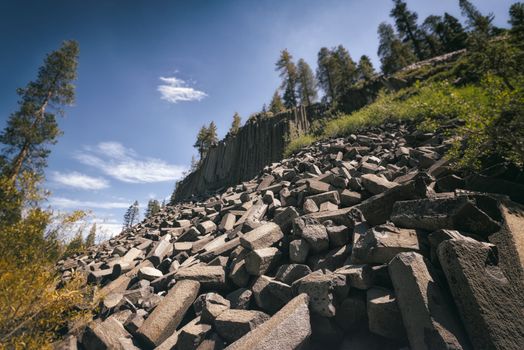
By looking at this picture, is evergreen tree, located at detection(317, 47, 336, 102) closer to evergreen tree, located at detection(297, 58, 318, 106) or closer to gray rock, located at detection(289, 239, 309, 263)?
evergreen tree, located at detection(297, 58, 318, 106)

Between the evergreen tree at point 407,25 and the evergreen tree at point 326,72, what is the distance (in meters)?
11.2

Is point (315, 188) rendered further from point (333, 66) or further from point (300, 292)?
point (333, 66)

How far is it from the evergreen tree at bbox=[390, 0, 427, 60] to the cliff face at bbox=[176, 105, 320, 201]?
1126 inches

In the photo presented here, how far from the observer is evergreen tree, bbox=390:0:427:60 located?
3694cm

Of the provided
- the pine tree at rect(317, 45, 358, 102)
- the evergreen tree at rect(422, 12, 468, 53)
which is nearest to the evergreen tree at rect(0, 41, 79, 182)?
the pine tree at rect(317, 45, 358, 102)

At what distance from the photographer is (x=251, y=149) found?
735 inches

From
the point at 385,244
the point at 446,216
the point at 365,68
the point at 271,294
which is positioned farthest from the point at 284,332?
the point at 365,68

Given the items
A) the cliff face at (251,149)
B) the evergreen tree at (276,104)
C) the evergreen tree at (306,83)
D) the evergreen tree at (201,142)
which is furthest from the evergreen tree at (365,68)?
the evergreen tree at (201,142)

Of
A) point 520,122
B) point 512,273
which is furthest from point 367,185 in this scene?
point 512,273

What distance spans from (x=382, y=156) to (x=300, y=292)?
482cm

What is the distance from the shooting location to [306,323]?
199 centimetres

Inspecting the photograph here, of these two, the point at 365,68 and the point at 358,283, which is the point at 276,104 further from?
the point at 358,283

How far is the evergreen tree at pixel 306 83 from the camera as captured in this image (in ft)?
129

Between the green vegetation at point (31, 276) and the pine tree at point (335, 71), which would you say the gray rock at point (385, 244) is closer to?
the green vegetation at point (31, 276)
